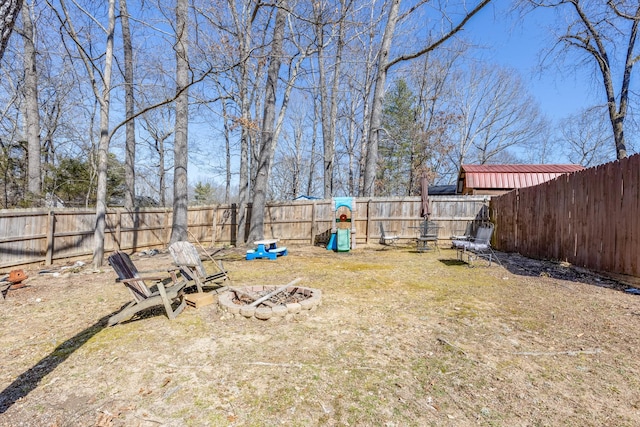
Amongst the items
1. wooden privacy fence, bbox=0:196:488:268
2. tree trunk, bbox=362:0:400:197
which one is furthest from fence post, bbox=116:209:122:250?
tree trunk, bbox=362:0:400:197

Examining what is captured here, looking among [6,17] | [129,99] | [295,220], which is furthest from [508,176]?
[6,17]

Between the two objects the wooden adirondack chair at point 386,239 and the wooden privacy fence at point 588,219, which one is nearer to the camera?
the wooden privacy fence at point 588,219

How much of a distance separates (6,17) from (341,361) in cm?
320

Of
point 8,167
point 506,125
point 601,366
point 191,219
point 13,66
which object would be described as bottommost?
point 601,366

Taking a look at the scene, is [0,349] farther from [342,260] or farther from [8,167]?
[8,167]

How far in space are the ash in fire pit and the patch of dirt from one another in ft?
0.35

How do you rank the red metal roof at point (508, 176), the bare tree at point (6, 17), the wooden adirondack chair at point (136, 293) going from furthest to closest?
the red metal roof at point (508, 176) → the wooden adirondack chair at point (136, 293) → the bare tree at point (6, 17)

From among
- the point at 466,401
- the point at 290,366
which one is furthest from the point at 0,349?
the point at 466,401

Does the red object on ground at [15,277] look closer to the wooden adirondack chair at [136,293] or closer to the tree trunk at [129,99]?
the wooden adirondack chair at [136,293]

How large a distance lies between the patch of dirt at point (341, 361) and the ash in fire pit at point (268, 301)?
0.11m

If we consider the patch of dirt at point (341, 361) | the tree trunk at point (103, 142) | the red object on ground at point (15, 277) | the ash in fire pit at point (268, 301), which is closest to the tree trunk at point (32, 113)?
the tree trunk at point (103, 142)

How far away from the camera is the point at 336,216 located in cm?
1031

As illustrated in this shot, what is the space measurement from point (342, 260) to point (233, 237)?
5563 millimetres

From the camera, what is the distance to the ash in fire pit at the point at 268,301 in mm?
3363
